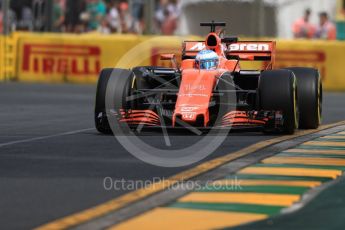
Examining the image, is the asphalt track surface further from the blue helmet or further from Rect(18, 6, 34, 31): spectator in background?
Rect(18, 6, 34, 31): spectator in background

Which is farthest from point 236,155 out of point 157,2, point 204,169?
point 157,2

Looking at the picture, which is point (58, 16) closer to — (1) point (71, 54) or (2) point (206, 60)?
(1) point (71, 54)

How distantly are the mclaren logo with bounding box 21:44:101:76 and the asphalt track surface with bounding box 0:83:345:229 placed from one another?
27.6ft

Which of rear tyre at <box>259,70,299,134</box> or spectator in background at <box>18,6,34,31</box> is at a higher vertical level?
spectator in background at <box>18,6,34,31</box>

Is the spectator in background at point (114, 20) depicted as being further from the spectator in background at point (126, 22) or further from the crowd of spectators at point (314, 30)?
the crowd of spectators at point (314, 30)

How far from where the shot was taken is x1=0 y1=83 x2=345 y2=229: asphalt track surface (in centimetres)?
816

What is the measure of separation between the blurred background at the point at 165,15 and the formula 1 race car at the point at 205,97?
12.1m

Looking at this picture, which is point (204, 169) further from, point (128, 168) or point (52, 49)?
point (52, 49)

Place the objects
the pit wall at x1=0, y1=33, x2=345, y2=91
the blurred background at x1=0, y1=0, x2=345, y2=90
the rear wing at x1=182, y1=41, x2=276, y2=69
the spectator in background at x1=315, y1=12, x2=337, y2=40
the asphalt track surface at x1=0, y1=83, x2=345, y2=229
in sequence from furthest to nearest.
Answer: the spectator in background at x1=315, y1=12, x2=337, y2=40 < the pit wall at x1=0, y1=33, x2=345, y2=91 < the blurred background at x1=0, y1=0, x2=345, y2=90 < the rear wing at x1=182, y1=41, x2=276, y2=69 < the asphalt track surface at x1=0, y1=83, x2=345, y2=229

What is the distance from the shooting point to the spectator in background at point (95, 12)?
3234 cm

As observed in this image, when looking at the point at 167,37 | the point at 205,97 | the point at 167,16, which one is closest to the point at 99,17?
the point at 167,16

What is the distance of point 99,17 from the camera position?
32.4m

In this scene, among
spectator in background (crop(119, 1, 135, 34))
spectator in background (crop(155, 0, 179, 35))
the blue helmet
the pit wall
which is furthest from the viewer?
spectator in background (crop(119, 1, 135, 34))

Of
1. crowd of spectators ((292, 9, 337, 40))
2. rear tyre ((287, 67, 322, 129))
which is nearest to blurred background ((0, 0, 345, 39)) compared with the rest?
crowd of spectators ((292, 9, 337, 40))
